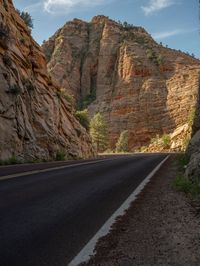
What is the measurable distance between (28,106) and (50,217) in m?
21.4

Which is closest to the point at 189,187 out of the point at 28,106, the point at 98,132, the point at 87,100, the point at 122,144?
the point at 28,106

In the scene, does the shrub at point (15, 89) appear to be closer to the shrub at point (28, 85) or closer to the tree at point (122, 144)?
the shrub at point (28, 85)

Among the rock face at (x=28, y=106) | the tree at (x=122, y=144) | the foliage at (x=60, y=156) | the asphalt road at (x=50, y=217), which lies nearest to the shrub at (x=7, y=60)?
the rock face at (x=28, y=106)

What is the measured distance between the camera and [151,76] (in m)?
92.4

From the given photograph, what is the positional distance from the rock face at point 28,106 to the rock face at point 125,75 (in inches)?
1968

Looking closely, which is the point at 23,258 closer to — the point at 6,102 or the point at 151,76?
the point at 6,102

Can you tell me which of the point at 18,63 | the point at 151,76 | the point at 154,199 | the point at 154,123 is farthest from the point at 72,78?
the point at 154,199

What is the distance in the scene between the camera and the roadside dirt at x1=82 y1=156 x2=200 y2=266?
14.3 feet

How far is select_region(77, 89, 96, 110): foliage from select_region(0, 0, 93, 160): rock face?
2387 inches

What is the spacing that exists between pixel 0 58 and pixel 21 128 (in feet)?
16.0

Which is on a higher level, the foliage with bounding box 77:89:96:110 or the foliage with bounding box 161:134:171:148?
the foliage with bounding box 77:89:96:110

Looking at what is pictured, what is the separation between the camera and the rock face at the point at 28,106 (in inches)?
906

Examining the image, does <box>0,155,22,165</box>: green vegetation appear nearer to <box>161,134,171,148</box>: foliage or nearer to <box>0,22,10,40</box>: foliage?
<box>0,22,10,40</box>: foliage

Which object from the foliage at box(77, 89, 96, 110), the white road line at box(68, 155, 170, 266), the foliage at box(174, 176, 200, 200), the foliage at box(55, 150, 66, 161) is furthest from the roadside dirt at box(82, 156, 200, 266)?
the foliage at box(77, 89, 96, 110)
